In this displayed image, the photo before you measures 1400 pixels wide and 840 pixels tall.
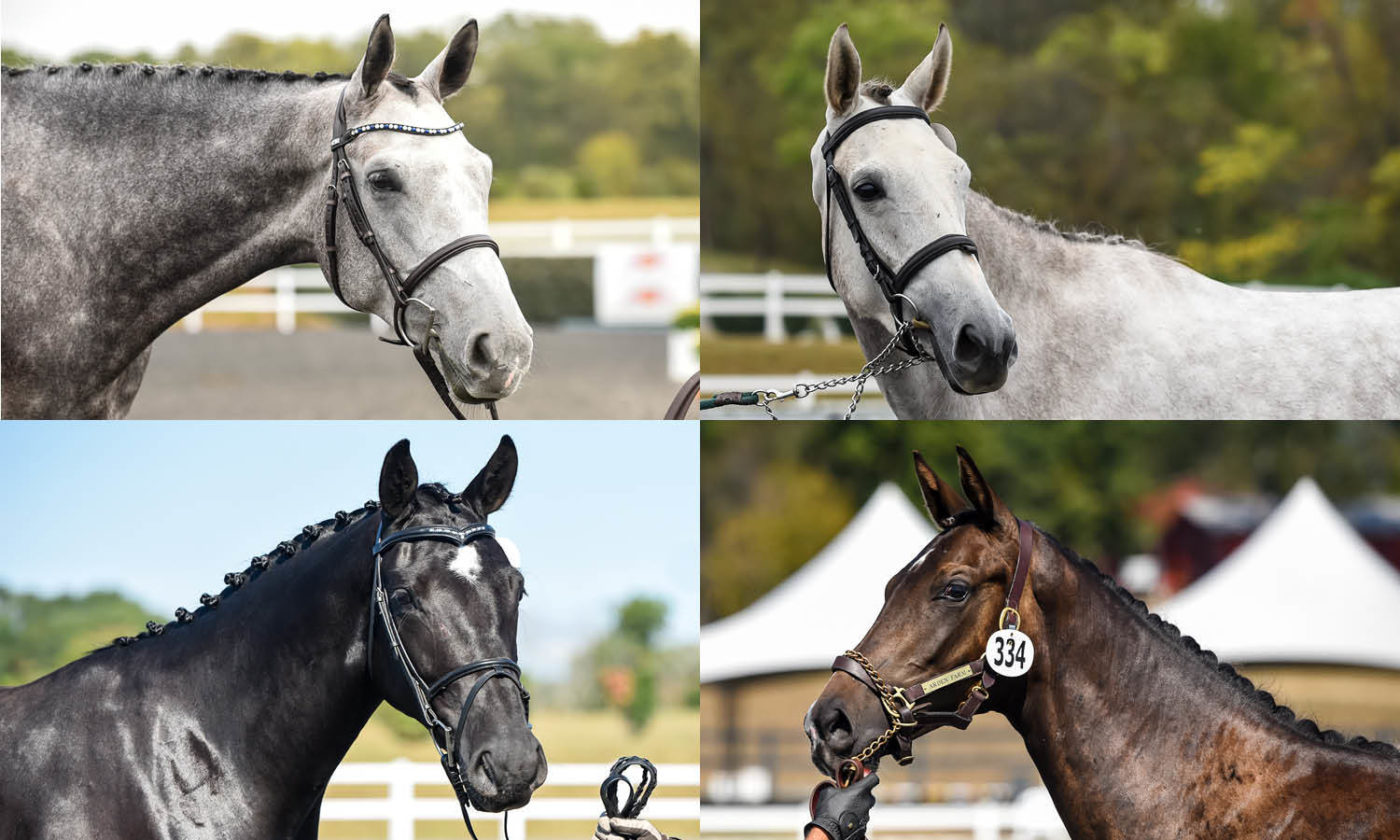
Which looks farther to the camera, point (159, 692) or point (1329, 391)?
point (1329, 391)

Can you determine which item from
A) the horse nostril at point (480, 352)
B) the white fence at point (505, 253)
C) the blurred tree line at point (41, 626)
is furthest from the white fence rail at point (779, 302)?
the blurred tree line at point (41, 626)

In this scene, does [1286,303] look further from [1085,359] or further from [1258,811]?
[1258,811]

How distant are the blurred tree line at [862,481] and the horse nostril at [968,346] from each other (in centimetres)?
1860

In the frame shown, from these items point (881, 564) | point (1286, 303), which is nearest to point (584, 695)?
point (881, 564)

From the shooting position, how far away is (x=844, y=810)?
2791 mm

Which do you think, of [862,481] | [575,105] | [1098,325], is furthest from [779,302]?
[575,105]

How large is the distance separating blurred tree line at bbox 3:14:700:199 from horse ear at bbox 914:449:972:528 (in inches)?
1184

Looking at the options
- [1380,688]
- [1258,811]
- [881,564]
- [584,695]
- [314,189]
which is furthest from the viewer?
[584,695]

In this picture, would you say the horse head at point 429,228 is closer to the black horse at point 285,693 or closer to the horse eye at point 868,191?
the black horse at point 285,693

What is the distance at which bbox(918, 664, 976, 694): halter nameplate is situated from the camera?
9.50 feet

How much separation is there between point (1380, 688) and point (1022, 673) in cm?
2784

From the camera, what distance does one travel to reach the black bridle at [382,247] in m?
3.20

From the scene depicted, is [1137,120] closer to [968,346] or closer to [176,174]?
[968,346]

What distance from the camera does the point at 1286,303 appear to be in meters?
4.04
